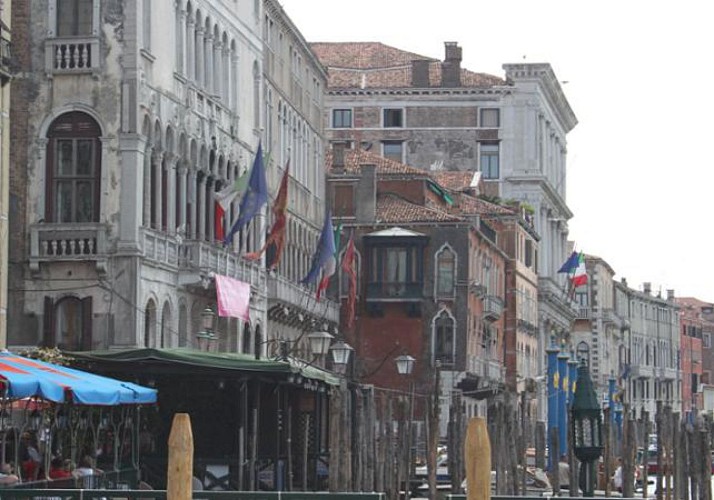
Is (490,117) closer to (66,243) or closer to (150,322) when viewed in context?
(150,322)

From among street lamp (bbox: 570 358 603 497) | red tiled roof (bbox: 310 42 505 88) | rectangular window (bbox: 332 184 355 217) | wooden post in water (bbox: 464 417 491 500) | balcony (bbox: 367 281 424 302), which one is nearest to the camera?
wooden post in water (bbox: 464 417 491 500)

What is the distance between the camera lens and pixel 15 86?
128ft

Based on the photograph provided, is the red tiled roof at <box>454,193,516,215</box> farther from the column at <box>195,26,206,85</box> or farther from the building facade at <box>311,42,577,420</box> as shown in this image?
the column at <box>195,26,206,85</box>

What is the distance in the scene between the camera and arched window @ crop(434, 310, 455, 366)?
64688 mm

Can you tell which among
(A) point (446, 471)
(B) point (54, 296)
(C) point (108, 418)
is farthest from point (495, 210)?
(C) point (108, 418)

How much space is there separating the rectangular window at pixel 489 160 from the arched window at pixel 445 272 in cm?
2215

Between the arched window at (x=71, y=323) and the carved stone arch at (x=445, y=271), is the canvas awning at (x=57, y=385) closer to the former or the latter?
the arched window at (x=71, y=323)

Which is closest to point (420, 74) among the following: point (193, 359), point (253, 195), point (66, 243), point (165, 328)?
point (253, 195)

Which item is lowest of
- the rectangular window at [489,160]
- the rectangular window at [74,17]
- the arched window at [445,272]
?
the arched window at [445,272]

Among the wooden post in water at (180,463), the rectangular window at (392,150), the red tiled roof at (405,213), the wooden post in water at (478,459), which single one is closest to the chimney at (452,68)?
the rectangular window at (392,150)

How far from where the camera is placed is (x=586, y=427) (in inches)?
1332

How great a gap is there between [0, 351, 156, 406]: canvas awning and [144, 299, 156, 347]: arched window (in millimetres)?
12272

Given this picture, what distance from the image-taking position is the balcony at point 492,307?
69.9 meters

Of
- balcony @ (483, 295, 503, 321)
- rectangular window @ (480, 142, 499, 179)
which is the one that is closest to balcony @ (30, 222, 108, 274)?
balcony @ (483, 295, 503, 321)
